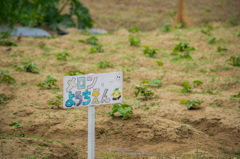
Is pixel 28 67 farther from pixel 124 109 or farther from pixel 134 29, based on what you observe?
pixel 134 29

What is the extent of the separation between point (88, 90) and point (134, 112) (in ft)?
4.71

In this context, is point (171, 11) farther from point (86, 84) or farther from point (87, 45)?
point (86, 84)

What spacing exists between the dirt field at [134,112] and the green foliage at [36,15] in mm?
1697

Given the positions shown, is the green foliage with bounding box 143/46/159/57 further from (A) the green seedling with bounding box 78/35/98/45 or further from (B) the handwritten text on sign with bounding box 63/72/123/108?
(B) the handwritten text on sign with bounding box 63/72/123/108

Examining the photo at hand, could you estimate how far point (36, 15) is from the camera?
807 cm

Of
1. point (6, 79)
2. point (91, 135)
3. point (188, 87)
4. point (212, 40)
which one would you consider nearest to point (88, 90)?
point (91, 135)

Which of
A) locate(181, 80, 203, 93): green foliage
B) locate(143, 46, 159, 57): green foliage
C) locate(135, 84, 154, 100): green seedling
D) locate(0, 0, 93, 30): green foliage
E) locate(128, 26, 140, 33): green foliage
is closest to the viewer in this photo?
locate(135, 84, 154, 100): green seedling

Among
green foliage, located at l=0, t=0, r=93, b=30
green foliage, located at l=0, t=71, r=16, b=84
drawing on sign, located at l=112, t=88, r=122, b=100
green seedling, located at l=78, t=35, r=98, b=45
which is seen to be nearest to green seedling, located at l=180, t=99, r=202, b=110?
drawing on sign, located at l=112, t=88, r=122, b=100

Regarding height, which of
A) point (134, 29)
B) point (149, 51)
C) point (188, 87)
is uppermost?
point (134, 29)

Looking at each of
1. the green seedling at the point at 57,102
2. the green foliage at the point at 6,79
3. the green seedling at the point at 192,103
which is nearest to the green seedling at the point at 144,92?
the green seedling at the point at 192,103

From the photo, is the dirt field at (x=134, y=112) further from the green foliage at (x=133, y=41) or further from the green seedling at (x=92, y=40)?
the green seedling at (x=92, y=40)

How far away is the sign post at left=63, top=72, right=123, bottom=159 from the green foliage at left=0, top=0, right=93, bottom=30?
5892mm

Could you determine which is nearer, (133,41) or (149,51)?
(149,51)

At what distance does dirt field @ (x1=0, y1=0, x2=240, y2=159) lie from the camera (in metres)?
2.94
